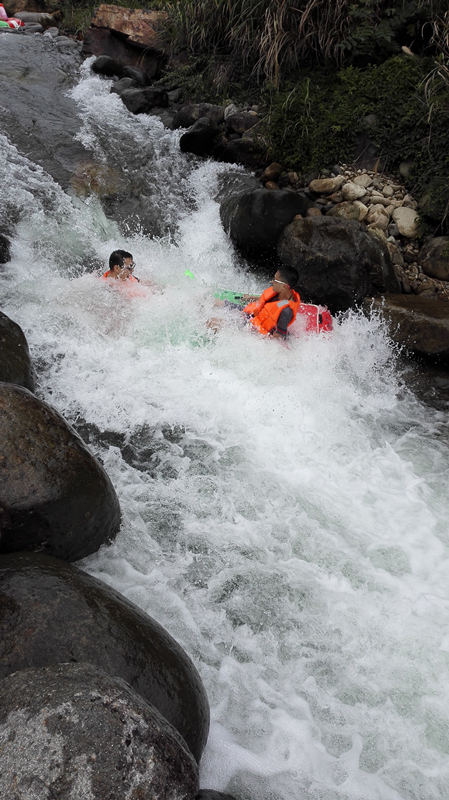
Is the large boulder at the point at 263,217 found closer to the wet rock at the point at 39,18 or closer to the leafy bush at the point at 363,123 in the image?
the leafy bush at the point at 363,123

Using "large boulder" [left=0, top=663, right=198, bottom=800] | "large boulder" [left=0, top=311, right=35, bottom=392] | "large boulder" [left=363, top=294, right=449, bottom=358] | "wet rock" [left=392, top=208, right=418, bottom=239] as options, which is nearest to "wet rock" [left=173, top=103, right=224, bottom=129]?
"wet rock" [left=392, top=208, right=418, bottom=239]

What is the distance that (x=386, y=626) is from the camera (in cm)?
322

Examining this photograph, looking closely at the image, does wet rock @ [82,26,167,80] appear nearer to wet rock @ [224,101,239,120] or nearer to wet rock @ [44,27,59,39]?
wet rock @ [44,27,59,39]

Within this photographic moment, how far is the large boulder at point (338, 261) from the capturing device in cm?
602

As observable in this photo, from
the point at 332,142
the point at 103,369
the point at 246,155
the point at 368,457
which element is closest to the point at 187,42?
the point at 246,155

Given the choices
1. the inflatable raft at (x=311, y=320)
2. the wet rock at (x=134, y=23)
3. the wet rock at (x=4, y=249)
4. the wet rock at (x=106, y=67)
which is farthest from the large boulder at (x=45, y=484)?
the wet rock at (x=134, y=23)

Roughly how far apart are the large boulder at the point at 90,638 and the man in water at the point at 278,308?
3.64 m

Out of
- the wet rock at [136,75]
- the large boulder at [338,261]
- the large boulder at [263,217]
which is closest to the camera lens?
the large boulder at [338,261]

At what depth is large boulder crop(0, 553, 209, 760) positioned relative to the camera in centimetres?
221

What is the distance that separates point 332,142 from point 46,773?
25.9ft

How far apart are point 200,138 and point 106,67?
3.77m

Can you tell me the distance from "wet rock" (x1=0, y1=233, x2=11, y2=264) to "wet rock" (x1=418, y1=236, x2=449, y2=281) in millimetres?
5058

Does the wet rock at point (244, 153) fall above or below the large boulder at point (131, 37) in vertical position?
below

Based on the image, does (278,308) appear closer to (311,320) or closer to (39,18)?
(311,320)
